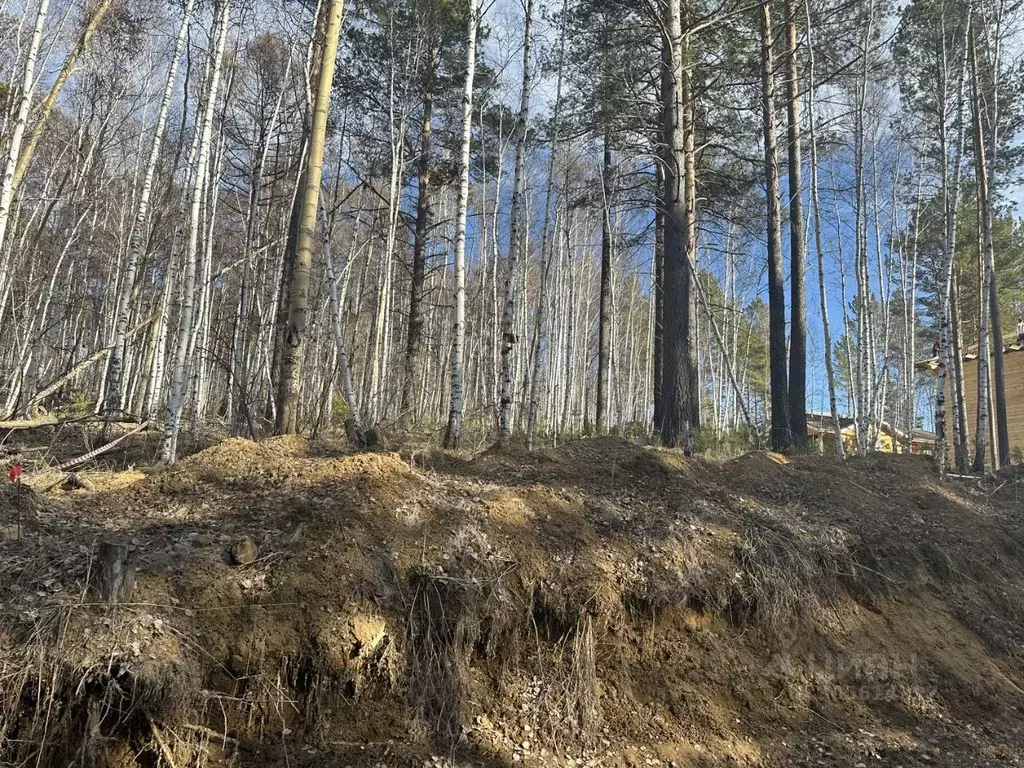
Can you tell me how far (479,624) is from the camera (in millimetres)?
3740

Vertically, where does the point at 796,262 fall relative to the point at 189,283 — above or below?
above

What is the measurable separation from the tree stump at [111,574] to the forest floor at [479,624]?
0.17 ft

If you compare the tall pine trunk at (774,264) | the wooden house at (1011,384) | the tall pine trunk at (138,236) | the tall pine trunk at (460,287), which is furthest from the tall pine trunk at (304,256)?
the wooden house at (1011,384)

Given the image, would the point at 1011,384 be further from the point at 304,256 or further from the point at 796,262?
the point at 304,256

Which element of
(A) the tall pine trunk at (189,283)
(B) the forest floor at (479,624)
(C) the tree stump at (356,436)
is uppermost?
(A) the tall pine trunk at (189,283)

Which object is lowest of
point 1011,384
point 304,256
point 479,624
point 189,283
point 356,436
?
point 479,624

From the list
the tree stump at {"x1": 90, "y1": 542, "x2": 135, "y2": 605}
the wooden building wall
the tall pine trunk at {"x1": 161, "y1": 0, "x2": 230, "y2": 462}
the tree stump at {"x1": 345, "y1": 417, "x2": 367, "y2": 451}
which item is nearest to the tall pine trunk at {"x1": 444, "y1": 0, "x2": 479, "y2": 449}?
the tree stump at {"x1": 345, "y1": 417, "x2": 367, "y2": 451}

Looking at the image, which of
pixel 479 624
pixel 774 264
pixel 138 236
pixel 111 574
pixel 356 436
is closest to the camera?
pixel 111 574

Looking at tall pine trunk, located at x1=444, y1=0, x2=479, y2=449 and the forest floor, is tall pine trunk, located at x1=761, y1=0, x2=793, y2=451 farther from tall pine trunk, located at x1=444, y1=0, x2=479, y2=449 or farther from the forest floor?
tall pine trunk, located at x1=444, y1=0, x2=479, y2=449

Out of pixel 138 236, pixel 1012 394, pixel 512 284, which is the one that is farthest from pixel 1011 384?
pixel 138 236

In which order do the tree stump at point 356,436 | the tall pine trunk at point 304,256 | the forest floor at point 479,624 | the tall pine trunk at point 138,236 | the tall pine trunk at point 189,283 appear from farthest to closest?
the tall pine trunk at point 138,236 → the tree stump at point 356,436 → the tall pine trunk at point 189,283 → the tall pine trunk at point 304,256 → the forest floor at point 479,624

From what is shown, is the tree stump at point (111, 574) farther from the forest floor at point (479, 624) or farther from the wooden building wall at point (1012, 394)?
the wooden building wall at point (1012, 394)

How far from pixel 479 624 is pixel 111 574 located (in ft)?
6.86

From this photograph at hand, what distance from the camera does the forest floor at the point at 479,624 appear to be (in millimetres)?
2779
